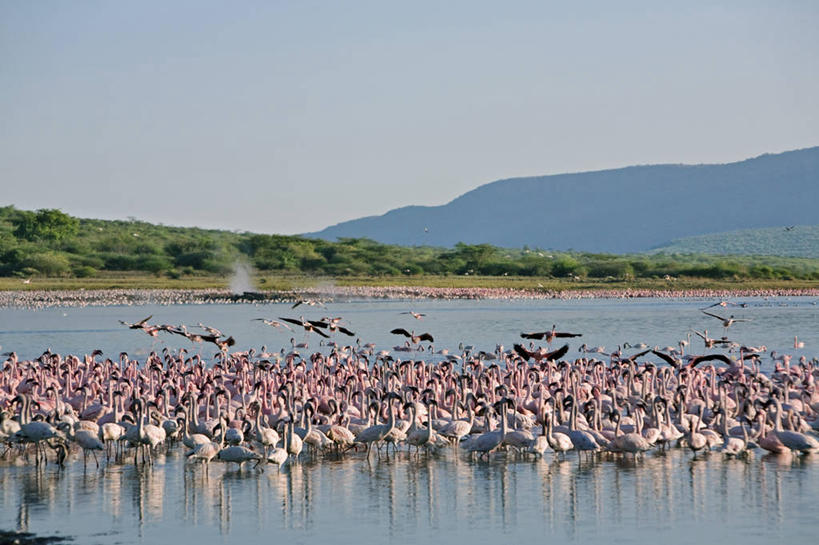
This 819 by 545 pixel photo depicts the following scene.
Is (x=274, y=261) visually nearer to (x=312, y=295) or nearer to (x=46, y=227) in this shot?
(x=46, y=227)

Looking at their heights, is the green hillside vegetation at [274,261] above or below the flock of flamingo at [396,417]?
above

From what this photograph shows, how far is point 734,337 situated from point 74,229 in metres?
95.8

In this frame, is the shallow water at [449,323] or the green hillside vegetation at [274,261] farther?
the green hillside vegetation at [274,261]

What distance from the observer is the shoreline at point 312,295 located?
66.9m

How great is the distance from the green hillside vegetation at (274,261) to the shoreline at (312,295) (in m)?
19.6

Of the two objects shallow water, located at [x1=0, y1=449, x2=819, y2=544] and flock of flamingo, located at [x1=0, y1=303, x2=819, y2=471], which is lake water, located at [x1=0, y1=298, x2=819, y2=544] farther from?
flock of flamingo, located at [x1=0, y1=303, x2=819, y2=471]

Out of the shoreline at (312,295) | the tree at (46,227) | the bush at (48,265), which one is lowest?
the shoreline at (312,295)

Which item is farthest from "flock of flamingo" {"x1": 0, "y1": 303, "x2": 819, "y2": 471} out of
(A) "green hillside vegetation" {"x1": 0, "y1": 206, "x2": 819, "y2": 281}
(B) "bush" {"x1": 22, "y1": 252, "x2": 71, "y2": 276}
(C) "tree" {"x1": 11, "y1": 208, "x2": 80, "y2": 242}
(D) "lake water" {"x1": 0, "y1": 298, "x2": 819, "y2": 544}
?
(C) "tree" {"x1": 11, "y1": 208, "x2": 80, "y2": 242}

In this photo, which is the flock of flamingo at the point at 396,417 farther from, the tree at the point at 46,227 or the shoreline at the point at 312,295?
the tree at the point at 46,227

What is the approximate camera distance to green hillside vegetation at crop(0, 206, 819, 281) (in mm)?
96875

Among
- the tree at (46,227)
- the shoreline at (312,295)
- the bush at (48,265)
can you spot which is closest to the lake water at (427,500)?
the shoreline at (312,295)

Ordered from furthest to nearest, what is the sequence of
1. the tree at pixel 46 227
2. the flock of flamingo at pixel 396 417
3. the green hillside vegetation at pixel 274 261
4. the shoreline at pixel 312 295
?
the tree at pixel 46 227 → the green hillside vegetation at pixel 274 261 → the shoreline at pixel 312 295 → the flock of flamingo at pixel 396 417

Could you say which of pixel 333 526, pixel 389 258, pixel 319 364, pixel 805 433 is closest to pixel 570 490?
pixel 333 526

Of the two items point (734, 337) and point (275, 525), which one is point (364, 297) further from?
point (275, 525)
